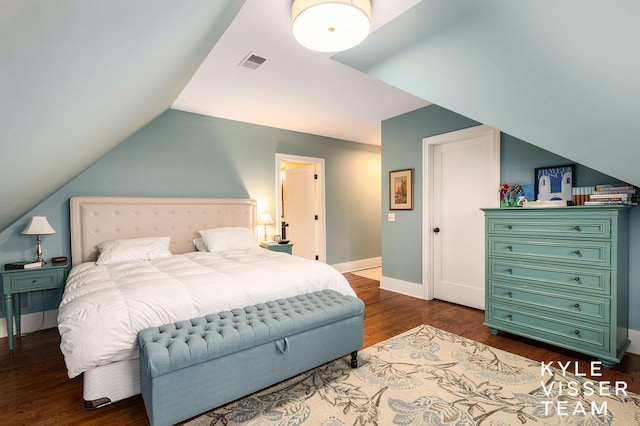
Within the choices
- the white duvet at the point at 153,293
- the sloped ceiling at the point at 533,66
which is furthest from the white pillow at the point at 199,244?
the sloped ceiling at the point at 533,66

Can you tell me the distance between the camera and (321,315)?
2.05 m

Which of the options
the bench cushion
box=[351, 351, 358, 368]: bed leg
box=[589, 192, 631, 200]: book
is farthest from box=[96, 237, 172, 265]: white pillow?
box=[589, 192, 631, 200]: book

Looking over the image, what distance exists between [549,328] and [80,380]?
367 cm

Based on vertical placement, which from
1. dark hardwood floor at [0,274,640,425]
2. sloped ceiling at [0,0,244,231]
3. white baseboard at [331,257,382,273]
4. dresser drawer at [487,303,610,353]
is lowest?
dark hardwood floor at [0,274,640,425]

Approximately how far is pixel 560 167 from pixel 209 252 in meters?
3.80

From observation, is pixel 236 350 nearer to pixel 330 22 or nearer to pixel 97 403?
Result: pixel 97 403

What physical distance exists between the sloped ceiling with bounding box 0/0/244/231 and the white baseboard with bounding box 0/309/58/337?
142 cm

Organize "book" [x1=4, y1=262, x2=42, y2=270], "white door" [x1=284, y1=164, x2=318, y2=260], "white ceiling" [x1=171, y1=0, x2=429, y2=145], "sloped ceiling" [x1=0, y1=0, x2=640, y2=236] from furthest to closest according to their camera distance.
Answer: "white door" [x1=284, y1=164, x2=318, y2=260] → "book" [x1=4, y1=262, x2=42, y2=270] → "white ceiling" [x1=171, y1=0, x2=429, y2=145] → "sloped ceiling" [x1=0, y1=0, x2=640, y2=236]

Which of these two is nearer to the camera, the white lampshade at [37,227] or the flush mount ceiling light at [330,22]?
the flush mount ceiling light at [330,22]

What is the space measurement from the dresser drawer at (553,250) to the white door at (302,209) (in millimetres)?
3176

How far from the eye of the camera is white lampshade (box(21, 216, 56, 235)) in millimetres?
2859

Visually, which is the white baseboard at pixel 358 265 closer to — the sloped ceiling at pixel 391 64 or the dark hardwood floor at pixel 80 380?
the dark hardwood floor at pixel 80 380

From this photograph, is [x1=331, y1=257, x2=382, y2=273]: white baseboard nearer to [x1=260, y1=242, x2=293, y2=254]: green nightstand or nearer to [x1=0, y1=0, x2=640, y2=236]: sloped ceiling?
[x1=260, y1=242, x2=293, y2=254]: green nightstand

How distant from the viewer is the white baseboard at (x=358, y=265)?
5.62 meters
